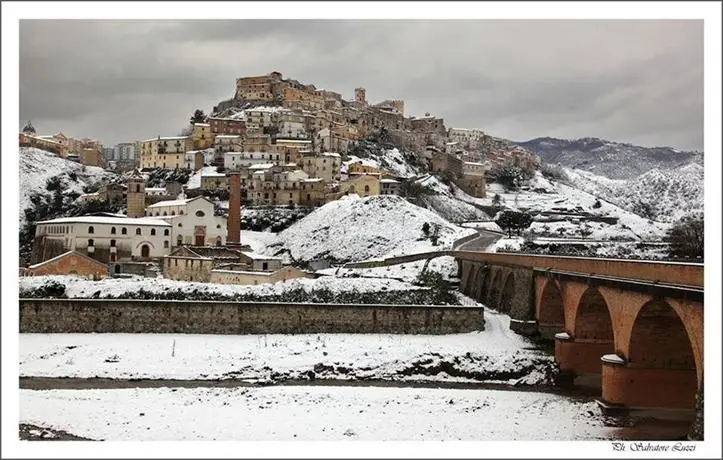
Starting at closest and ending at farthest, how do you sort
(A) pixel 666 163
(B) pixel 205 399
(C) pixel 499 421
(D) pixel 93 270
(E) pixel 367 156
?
(C) pixel 499 421, (B) pixel 205 399, (D) pixel 93 270, (E) pixel 367 156, (A) pixel 666 163

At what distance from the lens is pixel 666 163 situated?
15200 cm

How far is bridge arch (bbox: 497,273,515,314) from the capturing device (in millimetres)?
35078

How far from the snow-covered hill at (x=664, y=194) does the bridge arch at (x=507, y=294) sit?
70259 millimetres

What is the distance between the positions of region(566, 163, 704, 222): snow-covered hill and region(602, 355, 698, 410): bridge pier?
278ft

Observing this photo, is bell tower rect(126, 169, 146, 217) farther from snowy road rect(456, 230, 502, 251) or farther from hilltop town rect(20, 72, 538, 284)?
snowy road rect(456, 230, 502, 251)

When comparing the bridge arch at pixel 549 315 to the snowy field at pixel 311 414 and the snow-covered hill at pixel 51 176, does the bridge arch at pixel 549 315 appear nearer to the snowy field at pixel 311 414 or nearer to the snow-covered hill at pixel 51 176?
the snowy field at pixel 311 414

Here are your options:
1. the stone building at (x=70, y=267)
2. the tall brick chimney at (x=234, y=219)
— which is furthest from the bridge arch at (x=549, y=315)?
the tall brick chimney at (x=234, y=219)

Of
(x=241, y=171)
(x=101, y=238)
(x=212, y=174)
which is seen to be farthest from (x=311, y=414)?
(x=212, y=174)

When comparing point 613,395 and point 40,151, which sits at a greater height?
point 40,151

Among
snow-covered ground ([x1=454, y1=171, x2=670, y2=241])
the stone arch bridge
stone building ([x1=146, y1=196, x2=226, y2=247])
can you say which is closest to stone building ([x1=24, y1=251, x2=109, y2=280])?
stone building ([x1=146, y1=196, x2=226, y2=247])

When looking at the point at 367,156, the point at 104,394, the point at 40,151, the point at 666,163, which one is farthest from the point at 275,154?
the point at 666,163

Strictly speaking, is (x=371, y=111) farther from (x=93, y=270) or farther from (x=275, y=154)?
(x=93, y=270)

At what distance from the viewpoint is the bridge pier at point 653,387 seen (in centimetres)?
1911

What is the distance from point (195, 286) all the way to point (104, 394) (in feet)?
46.3
